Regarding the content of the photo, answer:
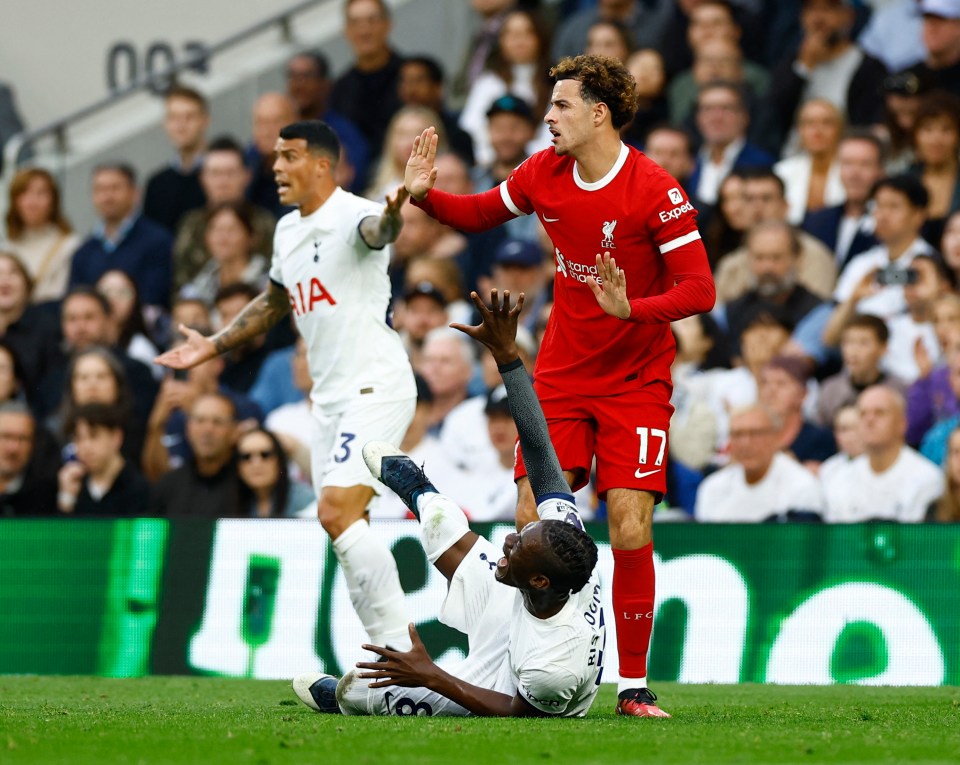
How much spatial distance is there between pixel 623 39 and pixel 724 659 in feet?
21.6

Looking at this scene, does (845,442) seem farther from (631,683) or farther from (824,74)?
(824,74)

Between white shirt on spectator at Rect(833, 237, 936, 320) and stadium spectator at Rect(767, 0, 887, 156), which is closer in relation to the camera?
white shirt on spectator at Rect(833, 237, 936, 320)

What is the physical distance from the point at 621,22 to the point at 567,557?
9.90 m

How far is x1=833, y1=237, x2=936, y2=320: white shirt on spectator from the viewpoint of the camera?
1241cm

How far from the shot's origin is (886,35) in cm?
1473

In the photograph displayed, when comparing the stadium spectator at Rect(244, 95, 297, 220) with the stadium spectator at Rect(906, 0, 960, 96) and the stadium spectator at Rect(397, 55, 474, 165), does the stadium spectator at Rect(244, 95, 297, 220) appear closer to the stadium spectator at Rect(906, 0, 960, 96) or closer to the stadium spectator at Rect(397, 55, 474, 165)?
the stadium spectator at Rect(397, 55, 474, 165)

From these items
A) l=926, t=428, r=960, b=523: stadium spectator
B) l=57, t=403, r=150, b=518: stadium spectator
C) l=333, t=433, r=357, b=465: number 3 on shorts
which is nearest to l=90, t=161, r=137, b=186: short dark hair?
l=57, t=403, r=150, b=518: stadium spectator

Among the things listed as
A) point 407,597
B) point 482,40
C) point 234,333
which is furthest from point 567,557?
point 482,40

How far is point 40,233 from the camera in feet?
52.3

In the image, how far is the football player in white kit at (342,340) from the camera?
8.77m

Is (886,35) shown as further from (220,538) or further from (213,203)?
(220,538)

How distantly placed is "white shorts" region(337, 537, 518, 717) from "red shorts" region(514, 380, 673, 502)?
715 mm

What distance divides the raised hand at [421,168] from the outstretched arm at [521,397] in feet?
3.35

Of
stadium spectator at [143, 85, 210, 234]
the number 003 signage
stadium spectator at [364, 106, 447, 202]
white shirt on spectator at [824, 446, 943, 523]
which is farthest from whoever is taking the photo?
stadium spectator at [143, 85, 210, 234]
